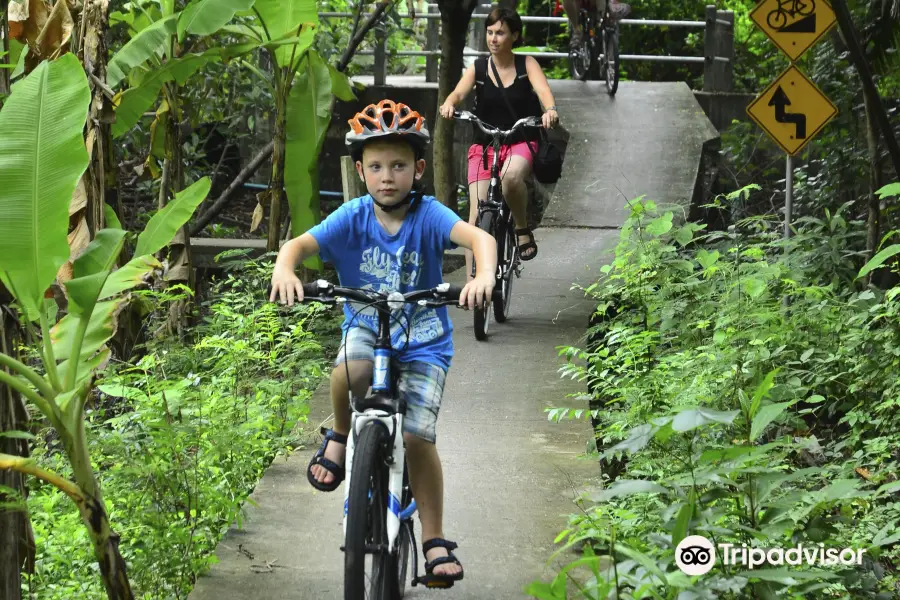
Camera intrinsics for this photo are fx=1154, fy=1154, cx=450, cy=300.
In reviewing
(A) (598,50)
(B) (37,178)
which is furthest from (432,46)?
(B) (37,178)

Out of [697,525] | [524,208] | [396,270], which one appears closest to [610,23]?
[524,208]

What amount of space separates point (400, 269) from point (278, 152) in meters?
5.54

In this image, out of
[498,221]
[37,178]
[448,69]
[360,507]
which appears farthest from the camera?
[448,69]

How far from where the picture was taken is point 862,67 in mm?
8578

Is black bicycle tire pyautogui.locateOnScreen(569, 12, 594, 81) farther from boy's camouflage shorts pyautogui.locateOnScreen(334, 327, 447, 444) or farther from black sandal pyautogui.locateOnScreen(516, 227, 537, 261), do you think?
boy's camouflage shorts pyautogui.locateOnScreen(334, 327, 447, 444)

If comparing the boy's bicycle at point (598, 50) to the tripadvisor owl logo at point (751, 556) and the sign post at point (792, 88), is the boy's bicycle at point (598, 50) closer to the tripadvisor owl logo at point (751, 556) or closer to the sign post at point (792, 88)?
the sign post at point (792, 88)

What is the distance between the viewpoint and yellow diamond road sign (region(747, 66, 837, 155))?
898 cm

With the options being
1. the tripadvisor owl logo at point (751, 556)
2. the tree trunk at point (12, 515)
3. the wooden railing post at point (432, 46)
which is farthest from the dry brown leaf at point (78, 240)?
the wooden railing post at point (432, 46)

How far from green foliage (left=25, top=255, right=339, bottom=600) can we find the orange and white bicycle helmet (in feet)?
6.02

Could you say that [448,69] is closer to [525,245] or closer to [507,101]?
[507,101]

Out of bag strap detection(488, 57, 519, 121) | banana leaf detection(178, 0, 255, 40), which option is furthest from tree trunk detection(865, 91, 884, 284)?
banana leaf detection(178, 0, 255, 40)

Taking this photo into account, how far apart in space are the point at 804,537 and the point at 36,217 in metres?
3.06

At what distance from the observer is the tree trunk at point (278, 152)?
9406 mm

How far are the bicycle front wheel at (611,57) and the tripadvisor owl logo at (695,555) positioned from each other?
38.8 feet
